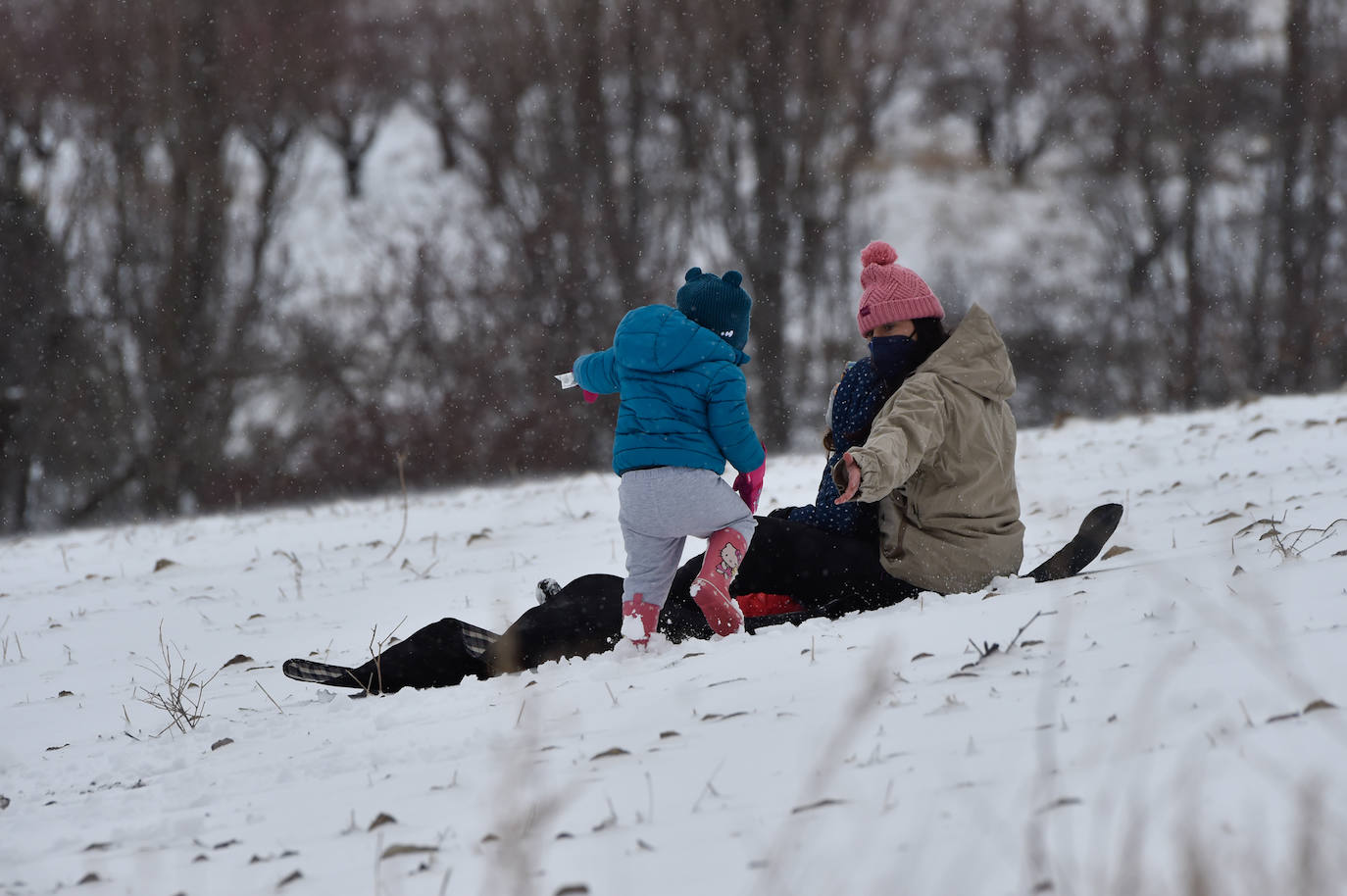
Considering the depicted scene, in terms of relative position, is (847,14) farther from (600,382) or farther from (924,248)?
(600,382)

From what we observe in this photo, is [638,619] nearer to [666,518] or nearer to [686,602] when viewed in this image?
[666,518]

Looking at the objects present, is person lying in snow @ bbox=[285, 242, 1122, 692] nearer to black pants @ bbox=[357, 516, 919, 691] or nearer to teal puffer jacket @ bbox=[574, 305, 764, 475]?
black pants @ bbox=[357, 516, 919, 691]

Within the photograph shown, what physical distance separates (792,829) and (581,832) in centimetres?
37

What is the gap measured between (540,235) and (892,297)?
1444 centimetres

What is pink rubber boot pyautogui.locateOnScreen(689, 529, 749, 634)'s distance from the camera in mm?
3600

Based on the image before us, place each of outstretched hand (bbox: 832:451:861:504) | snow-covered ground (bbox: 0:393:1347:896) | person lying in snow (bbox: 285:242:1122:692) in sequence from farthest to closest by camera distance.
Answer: person lying in snow (bbox: 285:242:1122:692)
outstretched hand (bbox: 832:451:861:504)
snow-covered ground (bbox: 0:393:1347:896)

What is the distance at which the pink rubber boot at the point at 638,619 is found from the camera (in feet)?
12.0

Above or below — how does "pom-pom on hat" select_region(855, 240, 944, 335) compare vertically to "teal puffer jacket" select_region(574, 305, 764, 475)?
above

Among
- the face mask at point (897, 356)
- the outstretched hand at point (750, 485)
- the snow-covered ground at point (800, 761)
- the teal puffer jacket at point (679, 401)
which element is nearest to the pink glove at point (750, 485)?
the outstretched hand at point (750, 485)

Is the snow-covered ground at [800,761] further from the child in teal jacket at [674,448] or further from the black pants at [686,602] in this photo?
the child in teal jacket at [674,448]

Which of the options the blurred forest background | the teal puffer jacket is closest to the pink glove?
the teal puffer jacket

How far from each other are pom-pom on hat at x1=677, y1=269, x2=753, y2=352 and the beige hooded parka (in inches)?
26.2

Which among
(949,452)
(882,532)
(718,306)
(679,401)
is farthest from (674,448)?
(949,452)

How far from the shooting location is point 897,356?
3.99 meters
